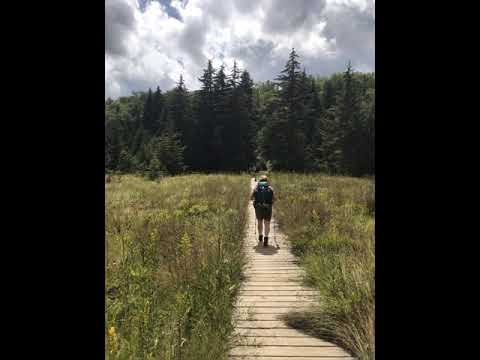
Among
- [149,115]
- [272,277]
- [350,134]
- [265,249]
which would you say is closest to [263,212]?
[265,249]

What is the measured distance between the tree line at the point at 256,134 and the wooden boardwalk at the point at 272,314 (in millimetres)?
29764

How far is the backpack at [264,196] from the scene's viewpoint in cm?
812

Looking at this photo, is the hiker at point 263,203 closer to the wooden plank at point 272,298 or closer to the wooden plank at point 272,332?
the wooden plank at point 272,298

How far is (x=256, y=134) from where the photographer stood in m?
53.9

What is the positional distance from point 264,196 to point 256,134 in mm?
46664

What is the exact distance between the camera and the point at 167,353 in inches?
101

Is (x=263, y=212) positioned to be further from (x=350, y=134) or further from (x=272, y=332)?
(x=350, y=134)

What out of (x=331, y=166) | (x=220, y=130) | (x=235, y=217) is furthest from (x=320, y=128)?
(x=235, y=217)

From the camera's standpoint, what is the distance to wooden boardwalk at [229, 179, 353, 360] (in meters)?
3.16

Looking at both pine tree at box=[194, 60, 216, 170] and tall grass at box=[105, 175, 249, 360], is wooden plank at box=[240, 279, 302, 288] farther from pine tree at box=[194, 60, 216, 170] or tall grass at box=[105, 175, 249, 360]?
pine tree at box=[194, 60, 216, 170]
